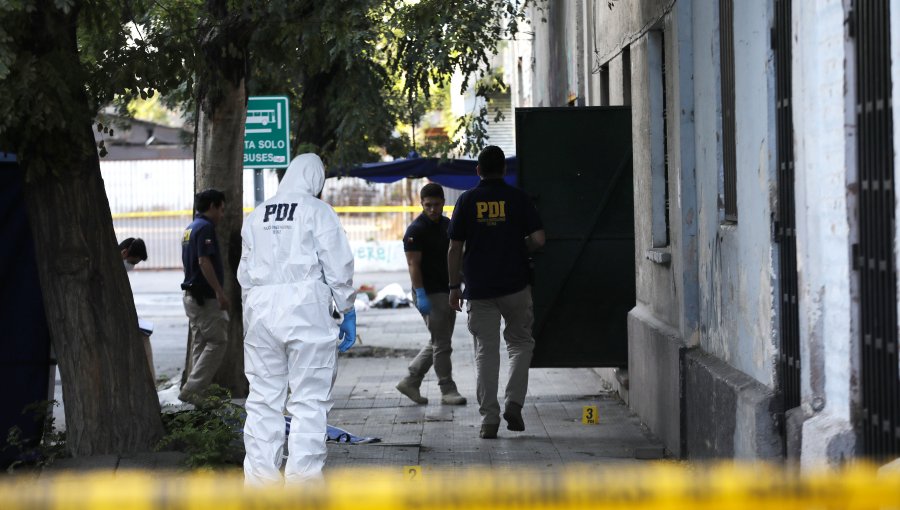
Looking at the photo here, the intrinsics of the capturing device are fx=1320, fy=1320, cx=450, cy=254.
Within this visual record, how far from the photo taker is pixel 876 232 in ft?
15.1

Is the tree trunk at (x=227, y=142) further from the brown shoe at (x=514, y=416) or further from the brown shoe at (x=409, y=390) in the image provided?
the brown shoe at (x=514, y=416)

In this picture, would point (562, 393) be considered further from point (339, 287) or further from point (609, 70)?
point (339, 287)

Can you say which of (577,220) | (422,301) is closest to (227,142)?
(422,301)

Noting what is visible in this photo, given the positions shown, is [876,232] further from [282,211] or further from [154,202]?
[154,202]

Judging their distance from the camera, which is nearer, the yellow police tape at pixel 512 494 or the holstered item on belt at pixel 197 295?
the yellow police tape at pixel 512 494

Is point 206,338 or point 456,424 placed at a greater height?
point 206,338

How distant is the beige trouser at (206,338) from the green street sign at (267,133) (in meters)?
1.63

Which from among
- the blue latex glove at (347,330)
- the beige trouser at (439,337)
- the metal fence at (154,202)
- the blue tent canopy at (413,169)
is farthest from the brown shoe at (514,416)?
the metal fence at (154,202)

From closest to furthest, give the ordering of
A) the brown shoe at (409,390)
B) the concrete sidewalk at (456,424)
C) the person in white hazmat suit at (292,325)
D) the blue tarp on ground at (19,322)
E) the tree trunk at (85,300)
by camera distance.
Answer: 1. the person in white hazmat suit at (292,325)
2. the tree trunk at (85,300)
3. the blue tarp on ground at (19,322)
4. the concrete sidewalk at (456,424)
5. the brown shoe at (409,390)

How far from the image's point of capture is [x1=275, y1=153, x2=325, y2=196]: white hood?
7.45 meters

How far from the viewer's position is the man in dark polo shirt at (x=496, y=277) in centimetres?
913

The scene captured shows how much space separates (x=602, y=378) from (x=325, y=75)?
5.56m

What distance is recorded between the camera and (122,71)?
7758 mm

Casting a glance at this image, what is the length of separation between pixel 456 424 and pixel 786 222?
458 centimetres
